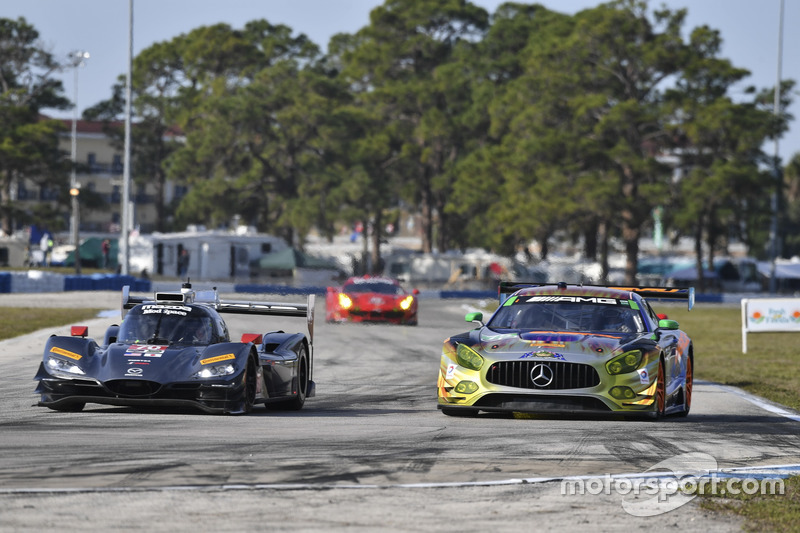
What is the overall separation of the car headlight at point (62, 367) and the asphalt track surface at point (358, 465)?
1.35 ft

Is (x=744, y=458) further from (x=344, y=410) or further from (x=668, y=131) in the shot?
(x=668, y=131)

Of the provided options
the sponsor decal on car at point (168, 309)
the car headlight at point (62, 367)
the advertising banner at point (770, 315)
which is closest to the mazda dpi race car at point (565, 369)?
the sponsor decal on car at point (168, 309)

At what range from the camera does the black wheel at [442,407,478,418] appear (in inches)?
502

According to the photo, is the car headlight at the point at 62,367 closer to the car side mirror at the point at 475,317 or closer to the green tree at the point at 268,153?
the car side mirror at the point at 475,317

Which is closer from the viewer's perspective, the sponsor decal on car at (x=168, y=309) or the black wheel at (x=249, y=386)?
the black wheel at (x=249, y=386)

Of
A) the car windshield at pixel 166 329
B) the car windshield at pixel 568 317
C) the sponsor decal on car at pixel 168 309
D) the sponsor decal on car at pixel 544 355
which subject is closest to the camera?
the sponsor decal on car at pixel 544 355

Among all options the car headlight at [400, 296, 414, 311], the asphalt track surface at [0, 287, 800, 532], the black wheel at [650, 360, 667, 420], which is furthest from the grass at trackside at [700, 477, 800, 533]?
the car headlight at [400, 296, 414, 311]

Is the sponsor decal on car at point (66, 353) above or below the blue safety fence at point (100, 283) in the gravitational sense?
above

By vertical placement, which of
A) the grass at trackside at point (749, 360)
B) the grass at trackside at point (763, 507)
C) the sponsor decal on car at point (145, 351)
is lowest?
the grass at trackside at point (749, 360)

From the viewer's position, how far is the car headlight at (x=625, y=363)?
1230 cm

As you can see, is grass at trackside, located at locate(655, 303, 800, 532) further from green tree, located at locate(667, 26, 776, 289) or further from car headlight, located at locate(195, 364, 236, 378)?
green tree, located at locate(667, 26, 776, 289)

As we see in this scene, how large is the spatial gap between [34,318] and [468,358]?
21.1 metres

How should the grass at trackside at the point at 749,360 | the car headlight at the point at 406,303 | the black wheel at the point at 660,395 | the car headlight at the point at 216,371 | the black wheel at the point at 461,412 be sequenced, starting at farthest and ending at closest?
the car headlight at the point at 406,303
the grass at trackside at the point at 749,360
the black wheel at the point at 461,412
the black wheel at the point at 660,395
the car headlight at the point at 216,371

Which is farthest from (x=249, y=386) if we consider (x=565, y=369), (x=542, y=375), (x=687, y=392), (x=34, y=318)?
(x=34, y=318)
